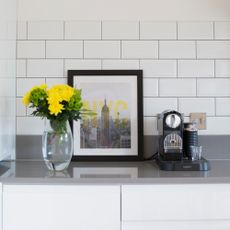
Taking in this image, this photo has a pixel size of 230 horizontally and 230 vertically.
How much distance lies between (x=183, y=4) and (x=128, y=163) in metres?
0.87

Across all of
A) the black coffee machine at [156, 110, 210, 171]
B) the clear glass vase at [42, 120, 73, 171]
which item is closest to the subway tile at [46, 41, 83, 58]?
the clear glass vase at [42, 120, 73, 171]

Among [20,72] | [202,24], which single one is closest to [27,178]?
[20,72]

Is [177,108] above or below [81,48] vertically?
below

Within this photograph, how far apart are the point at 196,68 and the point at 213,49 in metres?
0.14

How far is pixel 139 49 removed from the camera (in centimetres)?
151

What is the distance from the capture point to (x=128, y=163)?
4.59 ft

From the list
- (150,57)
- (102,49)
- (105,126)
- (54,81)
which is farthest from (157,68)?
(54,81)

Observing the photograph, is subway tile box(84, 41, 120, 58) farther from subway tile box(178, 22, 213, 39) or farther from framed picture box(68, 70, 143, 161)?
subway tile box(178, 22, 213, 39)

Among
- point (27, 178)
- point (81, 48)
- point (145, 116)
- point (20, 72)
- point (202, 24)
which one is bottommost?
point (27, 178)
